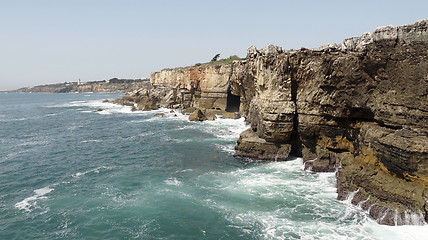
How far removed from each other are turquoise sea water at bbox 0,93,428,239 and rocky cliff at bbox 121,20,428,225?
5.27 feet

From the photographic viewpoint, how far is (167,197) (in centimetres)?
2269

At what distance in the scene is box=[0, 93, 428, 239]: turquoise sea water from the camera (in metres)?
17.7

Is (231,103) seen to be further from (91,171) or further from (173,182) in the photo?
(173,182)

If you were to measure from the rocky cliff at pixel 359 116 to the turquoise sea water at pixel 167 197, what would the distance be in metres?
1.61

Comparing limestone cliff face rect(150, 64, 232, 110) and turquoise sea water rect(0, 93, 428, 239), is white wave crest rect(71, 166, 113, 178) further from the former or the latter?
limestone cliff face rect(150, 64, 232, 110)

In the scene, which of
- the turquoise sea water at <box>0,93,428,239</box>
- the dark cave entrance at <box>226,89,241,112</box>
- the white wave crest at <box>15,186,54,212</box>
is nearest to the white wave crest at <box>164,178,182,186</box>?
the turquoise sea water at <box>0,93,428,239</box>

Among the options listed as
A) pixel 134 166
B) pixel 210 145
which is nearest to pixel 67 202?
pixel 134 166

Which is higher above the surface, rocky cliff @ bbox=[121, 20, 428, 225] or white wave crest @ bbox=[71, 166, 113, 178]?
rocky cliff @ bbox=[121, 20, 428, 225]

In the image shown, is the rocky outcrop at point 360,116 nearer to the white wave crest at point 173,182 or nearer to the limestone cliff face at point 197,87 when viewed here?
the white wave crest at point 173,182

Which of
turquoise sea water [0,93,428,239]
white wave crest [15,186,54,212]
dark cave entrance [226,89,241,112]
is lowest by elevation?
white wave crest [15,186,54,212]

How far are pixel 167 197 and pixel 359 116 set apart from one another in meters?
18.5

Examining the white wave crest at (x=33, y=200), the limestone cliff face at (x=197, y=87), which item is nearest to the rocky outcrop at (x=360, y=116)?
the white wave crest at (x=33, y=200)

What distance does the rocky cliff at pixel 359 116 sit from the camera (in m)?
18.2

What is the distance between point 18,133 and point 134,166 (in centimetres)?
3604
